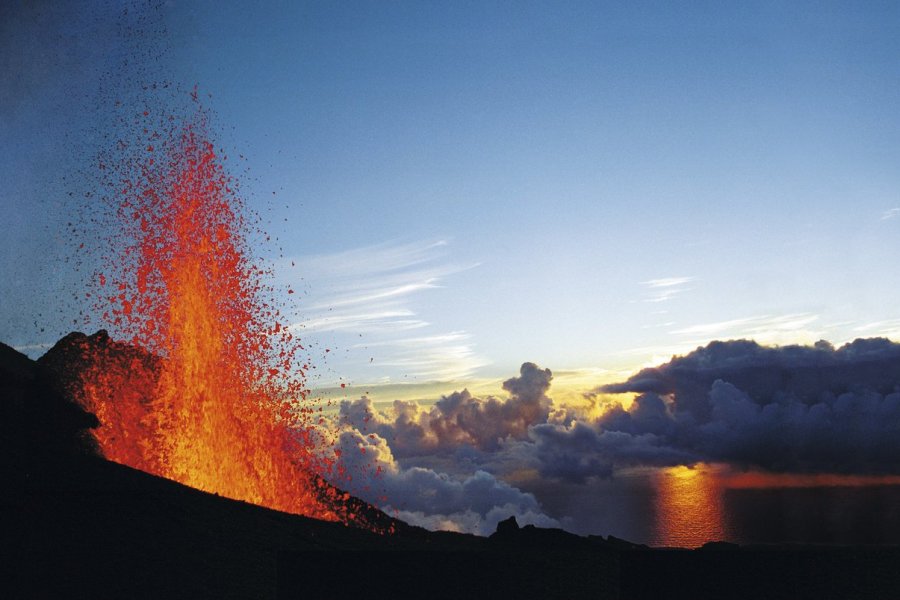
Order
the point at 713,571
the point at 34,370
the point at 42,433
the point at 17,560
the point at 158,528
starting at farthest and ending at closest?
the point at 34,370 → the point at 42,433 → the point at 158,528 → the point at 17,560 → the point at 713,571

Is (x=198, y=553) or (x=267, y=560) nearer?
(x=198, y=553)

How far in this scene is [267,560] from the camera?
26875 millimetres

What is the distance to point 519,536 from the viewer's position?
5822cm

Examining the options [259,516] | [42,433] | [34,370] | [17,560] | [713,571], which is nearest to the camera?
[713,571]

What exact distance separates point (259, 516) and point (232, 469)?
2021 centimetres

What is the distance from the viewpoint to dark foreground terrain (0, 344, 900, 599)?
1731 centimetres

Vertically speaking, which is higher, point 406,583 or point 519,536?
point 406,583

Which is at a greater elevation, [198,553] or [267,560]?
[198,553]

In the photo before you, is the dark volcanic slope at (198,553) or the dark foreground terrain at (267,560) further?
the dark foreground terrain at (267,560)

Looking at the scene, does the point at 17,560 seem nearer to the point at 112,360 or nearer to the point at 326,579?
the point at 326,579

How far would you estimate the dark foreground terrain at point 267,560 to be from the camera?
56.8ft

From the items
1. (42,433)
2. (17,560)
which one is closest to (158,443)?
(42,433)

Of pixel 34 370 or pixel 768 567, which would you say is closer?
pixel 768 567

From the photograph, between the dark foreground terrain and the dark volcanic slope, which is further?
the dark foreground terrain
